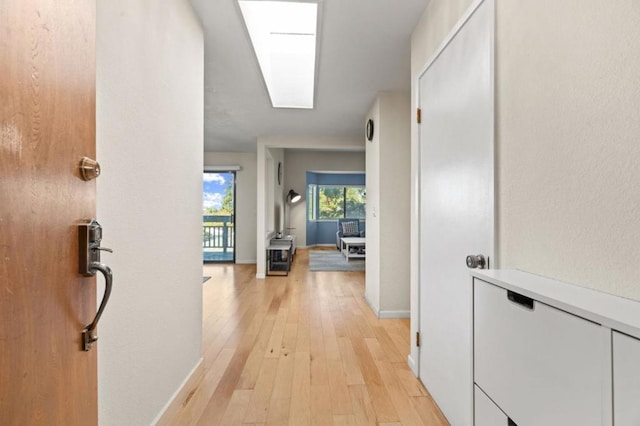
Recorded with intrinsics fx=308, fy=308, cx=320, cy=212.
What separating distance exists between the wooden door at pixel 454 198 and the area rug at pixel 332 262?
13.4ft

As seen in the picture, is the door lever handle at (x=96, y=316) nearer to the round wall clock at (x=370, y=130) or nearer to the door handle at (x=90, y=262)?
the door handle at (x=90, y=262)

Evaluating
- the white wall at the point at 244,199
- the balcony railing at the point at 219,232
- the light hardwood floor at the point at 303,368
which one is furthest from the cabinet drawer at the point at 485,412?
the balcony railing at the point at 219,232

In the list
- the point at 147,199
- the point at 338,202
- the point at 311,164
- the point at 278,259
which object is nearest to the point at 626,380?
the point at 147,199

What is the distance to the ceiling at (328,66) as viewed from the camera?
81.0 inches

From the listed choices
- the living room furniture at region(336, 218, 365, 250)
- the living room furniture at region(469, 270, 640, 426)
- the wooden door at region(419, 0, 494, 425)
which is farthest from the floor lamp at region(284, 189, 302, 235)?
the living room furniture at region(469, 270, 640, 426)

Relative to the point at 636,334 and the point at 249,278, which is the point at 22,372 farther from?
the point at 249,278

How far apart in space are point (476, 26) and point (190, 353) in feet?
7.87

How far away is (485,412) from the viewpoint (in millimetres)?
1000

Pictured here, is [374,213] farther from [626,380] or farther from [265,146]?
[626,380]

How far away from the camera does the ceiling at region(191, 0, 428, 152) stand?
2.06m

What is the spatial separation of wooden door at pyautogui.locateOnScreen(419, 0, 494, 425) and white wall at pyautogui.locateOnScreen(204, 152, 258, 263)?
5.21 metres

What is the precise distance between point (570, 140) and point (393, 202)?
2.46 metres

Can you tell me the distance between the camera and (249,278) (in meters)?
5.27

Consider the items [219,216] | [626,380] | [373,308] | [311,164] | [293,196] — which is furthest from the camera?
[311,164]
